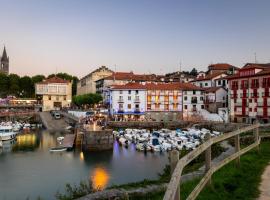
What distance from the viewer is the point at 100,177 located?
116ft

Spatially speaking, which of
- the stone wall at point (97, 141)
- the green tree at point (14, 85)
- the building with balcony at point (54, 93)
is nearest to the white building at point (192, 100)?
the stone wall at point (97, 141)

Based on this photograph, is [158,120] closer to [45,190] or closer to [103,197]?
[45,190]

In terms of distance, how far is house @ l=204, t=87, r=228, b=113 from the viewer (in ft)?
303

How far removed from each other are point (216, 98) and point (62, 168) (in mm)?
61535

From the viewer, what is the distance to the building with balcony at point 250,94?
74.7 m

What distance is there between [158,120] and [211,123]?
61.6ft

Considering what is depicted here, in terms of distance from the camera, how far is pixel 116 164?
4259cm

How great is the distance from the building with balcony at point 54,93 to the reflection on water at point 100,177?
100318 mm

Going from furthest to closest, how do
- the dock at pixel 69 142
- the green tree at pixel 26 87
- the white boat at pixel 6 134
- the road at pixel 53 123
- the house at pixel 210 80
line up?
the green tree at pixel 26 87 → the house at pixel 210 80 → the road at pixel 53 123 → the white boat at pixel 6 134 → the dock at pixel 69 142

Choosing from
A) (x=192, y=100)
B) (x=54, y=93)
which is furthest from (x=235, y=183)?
(x=54, y=93)

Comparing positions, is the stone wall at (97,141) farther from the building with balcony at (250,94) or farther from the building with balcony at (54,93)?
the building with balcony at (54,93)

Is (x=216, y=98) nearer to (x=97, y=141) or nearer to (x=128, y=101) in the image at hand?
(x=128, y=101)

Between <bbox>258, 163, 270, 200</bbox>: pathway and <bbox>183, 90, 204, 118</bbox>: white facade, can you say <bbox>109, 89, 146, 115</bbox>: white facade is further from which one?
<bbox>258, 163, 270, 200</bbox>: pathway

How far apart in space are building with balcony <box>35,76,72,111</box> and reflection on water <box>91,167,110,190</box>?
10032 cm
